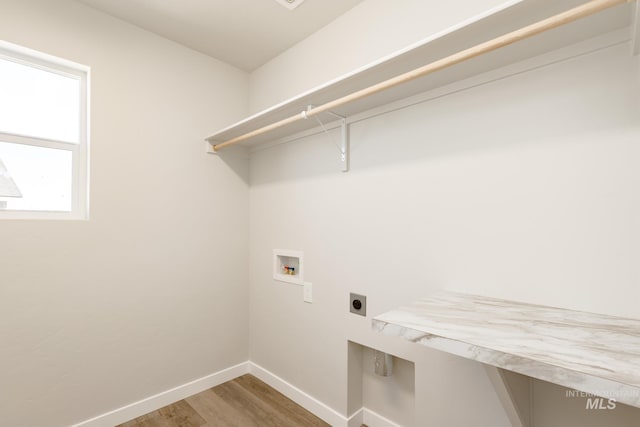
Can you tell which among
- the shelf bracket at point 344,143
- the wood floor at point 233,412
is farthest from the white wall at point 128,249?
the shelf bracket at point 344,143

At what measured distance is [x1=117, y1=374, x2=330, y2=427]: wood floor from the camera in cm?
189

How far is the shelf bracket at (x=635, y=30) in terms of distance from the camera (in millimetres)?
858

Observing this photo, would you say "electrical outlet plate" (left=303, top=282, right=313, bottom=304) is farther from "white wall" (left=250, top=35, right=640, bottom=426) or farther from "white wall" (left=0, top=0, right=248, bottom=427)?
"white wall" (left=0, top=0, right=248, bottom=427)

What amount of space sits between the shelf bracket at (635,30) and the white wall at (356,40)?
0.52m

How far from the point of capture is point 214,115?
2.38 metres

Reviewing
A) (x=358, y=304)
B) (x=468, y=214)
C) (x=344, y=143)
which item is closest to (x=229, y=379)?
(x=358, y=304)

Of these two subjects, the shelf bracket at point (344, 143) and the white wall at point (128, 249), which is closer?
the white wall at point (128, 249)

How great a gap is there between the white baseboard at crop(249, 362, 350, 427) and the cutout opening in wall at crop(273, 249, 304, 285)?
728 millimetres

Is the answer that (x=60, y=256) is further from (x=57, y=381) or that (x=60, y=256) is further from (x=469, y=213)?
(x=469, y=213)

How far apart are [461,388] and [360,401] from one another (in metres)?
0.70

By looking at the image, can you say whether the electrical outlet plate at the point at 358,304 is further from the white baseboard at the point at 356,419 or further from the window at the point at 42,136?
the window at the point at 42,136

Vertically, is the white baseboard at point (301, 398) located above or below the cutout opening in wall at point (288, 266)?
below

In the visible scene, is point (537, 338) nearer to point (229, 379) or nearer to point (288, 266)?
point (288, 266)

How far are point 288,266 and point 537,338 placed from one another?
1681 millimetres
